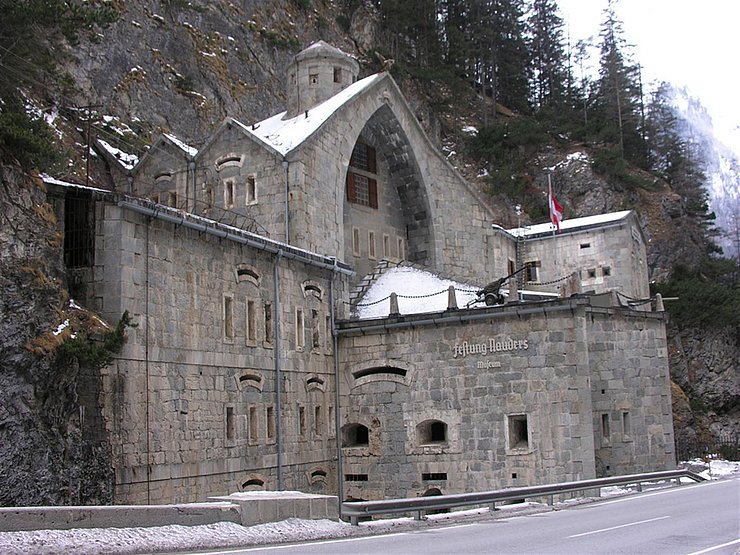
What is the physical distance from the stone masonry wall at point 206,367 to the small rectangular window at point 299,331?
33 mm

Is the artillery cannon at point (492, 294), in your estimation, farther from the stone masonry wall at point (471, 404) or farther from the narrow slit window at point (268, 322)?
the narrow slit window at point (268, 322)

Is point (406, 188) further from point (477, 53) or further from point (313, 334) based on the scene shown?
point (477, 53)

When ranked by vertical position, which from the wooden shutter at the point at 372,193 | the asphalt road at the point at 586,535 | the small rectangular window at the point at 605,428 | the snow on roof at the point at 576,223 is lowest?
the asphalt road at the point at 586,535

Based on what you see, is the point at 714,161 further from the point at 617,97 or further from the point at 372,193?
the point at 372,193

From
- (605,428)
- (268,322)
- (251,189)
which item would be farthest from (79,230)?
(605,428)

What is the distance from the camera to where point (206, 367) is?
2380 centimetres

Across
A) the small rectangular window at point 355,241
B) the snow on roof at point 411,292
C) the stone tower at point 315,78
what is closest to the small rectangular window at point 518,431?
the snow on roof at point 411,292

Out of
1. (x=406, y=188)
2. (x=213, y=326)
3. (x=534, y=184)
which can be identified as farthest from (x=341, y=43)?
(x=213, y=326)

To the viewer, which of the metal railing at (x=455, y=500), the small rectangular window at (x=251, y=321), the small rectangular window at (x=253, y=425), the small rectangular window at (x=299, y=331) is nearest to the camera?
the metal railing at (x=455, y=500)

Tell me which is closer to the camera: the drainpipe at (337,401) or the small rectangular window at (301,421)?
the small rectangular window at (301,421)

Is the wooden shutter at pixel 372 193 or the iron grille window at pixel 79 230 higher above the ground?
the wooden shutter at pixel 372 193

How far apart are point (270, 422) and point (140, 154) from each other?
19.4 m

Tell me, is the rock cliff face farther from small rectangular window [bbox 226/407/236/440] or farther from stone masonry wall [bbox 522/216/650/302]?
stone masonry wall [bbox 522/216/650/302]

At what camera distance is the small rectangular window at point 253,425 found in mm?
25453
